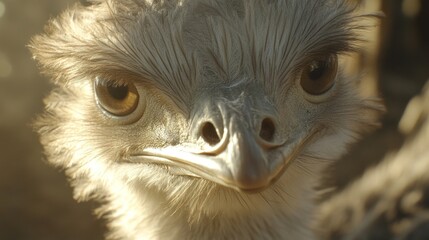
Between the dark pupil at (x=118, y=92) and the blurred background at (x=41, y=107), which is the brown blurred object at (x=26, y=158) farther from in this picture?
the dark pupil at (x=118, y=92)

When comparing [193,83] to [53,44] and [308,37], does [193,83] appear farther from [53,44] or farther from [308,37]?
[53,44]

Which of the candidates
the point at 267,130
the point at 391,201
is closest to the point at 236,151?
the point at 267,130

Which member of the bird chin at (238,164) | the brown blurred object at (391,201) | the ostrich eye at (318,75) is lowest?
the brown blurred object at (391,201)

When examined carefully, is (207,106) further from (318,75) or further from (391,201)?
(391,201)

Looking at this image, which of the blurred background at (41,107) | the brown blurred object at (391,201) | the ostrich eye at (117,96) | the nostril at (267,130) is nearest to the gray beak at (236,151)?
the nostril at (267,130)

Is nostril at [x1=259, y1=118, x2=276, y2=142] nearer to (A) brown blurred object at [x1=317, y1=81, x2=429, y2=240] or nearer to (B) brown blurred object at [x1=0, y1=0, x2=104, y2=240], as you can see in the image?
(A) brown blurred object at [x1=317, y1=81, x2=429, y2=240]

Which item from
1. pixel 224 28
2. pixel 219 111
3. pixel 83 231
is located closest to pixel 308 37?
pixel 224 28
